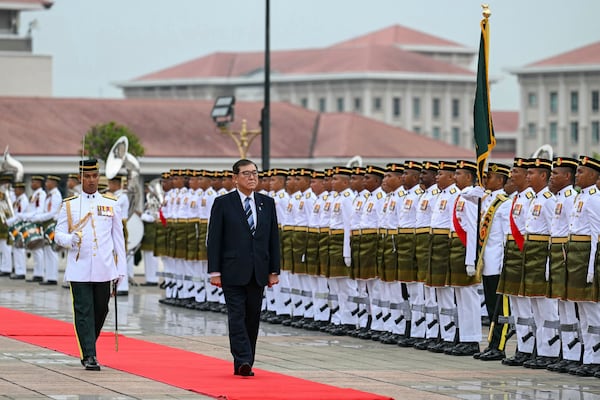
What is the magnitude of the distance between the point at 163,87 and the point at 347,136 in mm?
64564

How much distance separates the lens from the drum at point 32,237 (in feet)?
101

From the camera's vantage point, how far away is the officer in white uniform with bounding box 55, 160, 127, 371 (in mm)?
14688

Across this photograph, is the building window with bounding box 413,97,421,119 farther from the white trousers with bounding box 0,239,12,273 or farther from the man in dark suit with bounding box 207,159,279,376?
the man in dark suit with bounding box 207,159,279,376

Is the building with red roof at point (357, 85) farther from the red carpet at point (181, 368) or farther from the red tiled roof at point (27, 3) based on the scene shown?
the red carpet at point (181, 368)

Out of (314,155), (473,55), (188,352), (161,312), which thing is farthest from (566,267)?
(473,55)

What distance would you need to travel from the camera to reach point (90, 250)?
48.5 ft

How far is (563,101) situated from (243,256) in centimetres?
12264

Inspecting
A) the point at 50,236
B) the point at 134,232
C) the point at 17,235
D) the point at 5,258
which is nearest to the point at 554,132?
the point at 5,258

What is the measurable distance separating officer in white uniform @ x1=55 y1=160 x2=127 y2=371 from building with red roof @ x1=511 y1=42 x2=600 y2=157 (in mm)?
119875

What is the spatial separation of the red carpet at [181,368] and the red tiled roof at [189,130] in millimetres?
57492

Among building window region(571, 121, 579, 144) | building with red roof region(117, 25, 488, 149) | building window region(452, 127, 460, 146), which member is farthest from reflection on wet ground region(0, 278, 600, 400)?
building window region(452, 127, 460, 146)

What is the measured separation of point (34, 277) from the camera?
103 feet

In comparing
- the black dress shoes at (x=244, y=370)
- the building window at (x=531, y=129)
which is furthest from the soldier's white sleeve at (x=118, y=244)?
the building window at (x=531, y=129)

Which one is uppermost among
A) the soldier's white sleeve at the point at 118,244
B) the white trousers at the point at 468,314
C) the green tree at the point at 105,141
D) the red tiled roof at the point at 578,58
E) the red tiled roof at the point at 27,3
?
the red tiled roof at the point at 578,58
